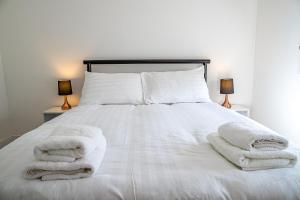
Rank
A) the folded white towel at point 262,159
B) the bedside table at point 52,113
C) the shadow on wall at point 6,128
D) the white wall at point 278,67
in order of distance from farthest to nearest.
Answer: the shadow on wall at point 6,128, the bedside table at point 52,113, the white wall at point 278,67, the folded white towel at point 262,159

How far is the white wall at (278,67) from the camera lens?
91.5 inches

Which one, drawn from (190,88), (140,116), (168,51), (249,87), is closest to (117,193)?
(140,116)

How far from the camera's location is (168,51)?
291 cm

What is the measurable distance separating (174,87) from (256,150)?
5.13 ft

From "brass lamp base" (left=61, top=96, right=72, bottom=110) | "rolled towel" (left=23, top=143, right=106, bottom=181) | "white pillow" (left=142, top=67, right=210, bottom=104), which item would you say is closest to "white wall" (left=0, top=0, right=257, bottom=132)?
"brass lamp base" (left=61, top=96, right=72, bottom=110)

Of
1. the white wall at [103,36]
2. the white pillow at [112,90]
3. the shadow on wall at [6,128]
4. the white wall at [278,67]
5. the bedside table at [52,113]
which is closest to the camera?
the white wall at [278,67]

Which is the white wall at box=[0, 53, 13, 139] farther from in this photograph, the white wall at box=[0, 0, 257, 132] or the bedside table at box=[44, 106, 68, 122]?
the bedside table at box=[44, 106, 68, 122]

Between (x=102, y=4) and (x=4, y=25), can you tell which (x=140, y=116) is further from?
(x=4, y=25)

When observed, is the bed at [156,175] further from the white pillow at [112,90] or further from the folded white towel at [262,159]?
the white pillow at [112,90]

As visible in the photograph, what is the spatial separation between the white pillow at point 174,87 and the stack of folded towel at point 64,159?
1527 mm

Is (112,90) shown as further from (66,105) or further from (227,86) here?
(227,86)

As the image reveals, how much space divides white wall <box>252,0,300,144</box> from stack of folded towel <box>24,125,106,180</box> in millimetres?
2267

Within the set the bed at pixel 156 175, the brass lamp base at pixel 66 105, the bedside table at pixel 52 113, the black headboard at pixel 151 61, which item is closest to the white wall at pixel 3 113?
the bedside table at pixel 52 113

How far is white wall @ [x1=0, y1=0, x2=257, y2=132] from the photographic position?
2.78m
